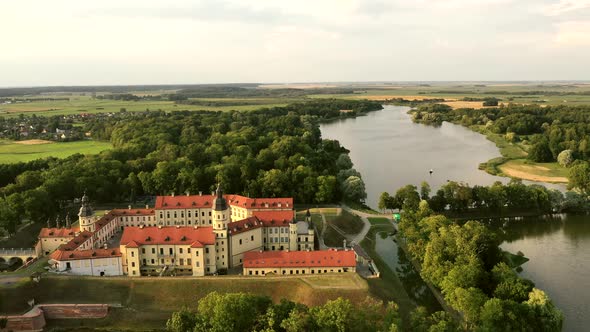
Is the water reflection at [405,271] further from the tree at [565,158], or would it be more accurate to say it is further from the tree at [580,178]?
the tree at [565,158]

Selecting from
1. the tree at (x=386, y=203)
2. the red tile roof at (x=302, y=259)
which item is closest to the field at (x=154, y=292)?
the red tile roof at (x=302, y=259)

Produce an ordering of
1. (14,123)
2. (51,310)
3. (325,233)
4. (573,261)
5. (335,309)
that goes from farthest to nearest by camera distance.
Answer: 1. (14,123)
2. (325,233)
3. (573,261)
4. (51,310)
5. (335,309)

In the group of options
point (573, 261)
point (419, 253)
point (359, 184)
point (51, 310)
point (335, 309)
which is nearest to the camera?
point (335, 309)

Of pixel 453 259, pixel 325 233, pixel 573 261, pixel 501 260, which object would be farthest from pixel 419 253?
pixel 573 261

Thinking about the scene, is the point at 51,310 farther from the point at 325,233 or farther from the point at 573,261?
the point at 573,261

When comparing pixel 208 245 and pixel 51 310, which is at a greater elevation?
pixel 208 245

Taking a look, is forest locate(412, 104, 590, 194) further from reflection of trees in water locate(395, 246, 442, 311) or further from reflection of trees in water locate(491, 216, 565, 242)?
reflection of trees in water locate(395, 246, 442, 311)

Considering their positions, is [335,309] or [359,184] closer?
[335,309]

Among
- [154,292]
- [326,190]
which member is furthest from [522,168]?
[154,292]
